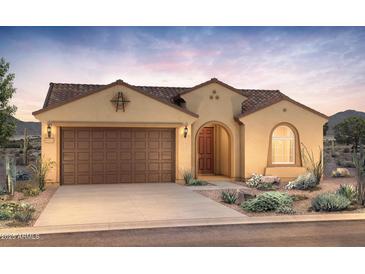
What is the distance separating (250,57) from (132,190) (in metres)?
6.32

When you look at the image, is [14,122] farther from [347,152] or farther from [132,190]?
[347,152]

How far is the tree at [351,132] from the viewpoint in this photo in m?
31.0

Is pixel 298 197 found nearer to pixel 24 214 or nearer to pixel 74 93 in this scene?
pixel 24 214

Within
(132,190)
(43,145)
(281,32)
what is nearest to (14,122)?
(43,145)

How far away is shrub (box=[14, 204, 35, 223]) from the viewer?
27.9 feet

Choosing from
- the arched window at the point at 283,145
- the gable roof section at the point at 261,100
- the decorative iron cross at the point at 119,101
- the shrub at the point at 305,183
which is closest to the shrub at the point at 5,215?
the decorative iron cross at the point at 119,101

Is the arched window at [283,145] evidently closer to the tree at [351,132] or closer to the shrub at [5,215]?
the shrub at [5,215]

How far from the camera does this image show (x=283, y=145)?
1741cm

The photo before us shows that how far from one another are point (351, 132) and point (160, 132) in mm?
21544

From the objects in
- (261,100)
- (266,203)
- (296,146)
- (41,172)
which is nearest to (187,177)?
(296,146)

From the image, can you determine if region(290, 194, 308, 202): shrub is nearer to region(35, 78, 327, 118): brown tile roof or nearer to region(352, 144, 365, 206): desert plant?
region(352, 144, 365, 206): desert plant

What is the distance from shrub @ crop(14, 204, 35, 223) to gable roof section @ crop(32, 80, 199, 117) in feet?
18.5

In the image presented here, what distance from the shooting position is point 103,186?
14.8 meters

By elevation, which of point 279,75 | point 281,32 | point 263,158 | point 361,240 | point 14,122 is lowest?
point 361,240
